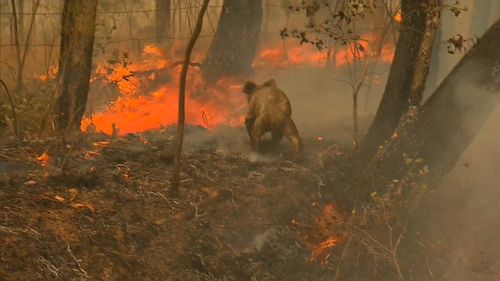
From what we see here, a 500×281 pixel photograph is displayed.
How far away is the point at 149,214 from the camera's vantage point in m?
5.95

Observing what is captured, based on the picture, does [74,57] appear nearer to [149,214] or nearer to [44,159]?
[44,159]

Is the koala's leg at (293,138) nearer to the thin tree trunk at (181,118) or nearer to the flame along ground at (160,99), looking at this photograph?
the thin tree trunk at (181,118)

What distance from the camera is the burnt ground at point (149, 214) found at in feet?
16.4

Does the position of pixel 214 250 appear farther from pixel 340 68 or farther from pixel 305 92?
pixel 340 68

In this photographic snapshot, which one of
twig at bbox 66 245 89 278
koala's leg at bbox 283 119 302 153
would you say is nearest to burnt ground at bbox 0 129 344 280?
twig at bbox 66 245 89 278

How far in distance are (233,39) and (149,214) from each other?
310 inches

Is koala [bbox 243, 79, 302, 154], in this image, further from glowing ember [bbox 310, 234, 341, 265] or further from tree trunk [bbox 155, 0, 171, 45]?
tree trunk [bbox 155, 0, 171, 45]

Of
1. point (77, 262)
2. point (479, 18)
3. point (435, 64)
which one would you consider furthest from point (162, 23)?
point (77, 262)

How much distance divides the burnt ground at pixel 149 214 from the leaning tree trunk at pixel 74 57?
46cm

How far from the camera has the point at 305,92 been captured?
1407cm

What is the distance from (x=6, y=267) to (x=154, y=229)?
1628 mm

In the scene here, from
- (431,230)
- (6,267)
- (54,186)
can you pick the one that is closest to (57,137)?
(54,186)

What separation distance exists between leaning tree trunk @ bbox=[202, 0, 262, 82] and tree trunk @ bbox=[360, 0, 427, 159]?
19.5 feet

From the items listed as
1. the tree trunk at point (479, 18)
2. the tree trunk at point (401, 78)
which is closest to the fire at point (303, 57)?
the tree trunk at point (479, 18)
